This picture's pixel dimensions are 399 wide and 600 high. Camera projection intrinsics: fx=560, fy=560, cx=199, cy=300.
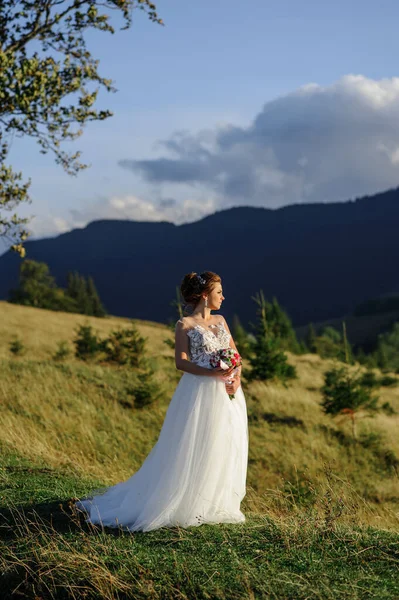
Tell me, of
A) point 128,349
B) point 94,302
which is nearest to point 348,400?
point 128,349

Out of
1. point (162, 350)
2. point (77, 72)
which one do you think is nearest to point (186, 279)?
point (77, 72)

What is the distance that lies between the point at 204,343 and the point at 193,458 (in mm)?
1370

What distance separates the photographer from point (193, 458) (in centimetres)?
659

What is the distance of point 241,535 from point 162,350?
32.6m

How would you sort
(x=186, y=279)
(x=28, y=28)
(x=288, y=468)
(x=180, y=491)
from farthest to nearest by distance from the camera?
(x=288, y=468) → (x=28, y=28) → (x=186, y=279) → (x=180, y=491)

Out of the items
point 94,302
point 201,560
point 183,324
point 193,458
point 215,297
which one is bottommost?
point 201,560

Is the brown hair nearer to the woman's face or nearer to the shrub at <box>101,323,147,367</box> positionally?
the woman's face

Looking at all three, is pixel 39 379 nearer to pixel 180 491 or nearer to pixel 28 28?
pixel 28 28

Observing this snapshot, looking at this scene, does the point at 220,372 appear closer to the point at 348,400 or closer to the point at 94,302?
the point at 348,400

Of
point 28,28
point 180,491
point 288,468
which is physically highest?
point 28,28

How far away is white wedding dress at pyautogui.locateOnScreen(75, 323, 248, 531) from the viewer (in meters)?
6.47

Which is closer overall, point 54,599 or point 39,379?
point 54,599

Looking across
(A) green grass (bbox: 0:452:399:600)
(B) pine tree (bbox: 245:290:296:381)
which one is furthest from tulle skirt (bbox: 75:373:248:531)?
(B) pine tree (bbox: 245:290:296:381)

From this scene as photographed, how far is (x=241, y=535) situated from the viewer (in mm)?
6043
